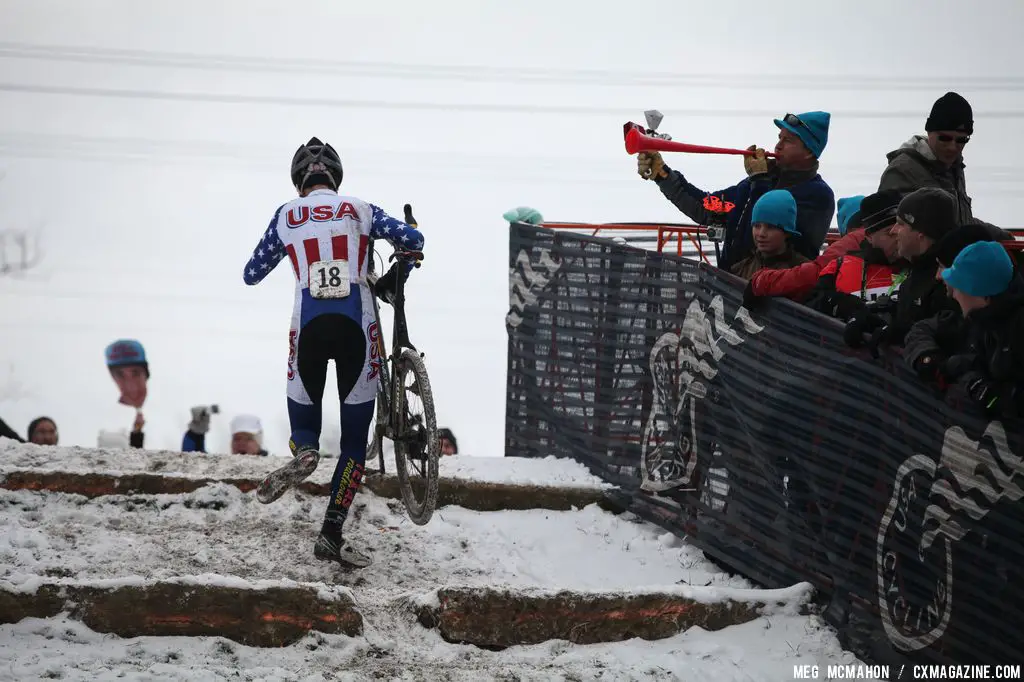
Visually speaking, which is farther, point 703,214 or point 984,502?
point 703,214

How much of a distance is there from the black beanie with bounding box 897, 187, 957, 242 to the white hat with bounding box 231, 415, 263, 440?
7569 mm

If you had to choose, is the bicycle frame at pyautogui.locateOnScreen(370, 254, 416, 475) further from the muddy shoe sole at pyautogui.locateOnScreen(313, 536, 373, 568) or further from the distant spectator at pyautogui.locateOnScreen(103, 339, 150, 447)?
the distant spectator at pyautogui.locateOnScreen(103, 339, 150, 447)

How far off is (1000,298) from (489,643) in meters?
2.67

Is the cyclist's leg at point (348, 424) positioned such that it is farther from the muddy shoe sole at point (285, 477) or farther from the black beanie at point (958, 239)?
the black beanie at point (958, 239)

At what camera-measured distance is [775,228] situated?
279 inches

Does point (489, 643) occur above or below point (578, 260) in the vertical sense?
below

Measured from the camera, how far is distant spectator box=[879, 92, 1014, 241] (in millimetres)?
7039

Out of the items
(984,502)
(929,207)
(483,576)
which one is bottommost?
(483,576)

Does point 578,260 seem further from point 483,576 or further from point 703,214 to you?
point 483,576

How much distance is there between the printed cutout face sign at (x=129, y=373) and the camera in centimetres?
1079

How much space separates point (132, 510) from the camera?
299 inches

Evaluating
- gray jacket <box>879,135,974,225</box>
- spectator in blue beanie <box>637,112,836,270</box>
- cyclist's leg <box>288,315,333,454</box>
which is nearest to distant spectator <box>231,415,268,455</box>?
cyclist's leg <box>288,315,333,454</box>

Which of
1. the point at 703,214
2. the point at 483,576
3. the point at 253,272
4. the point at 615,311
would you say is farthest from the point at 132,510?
the point at 703,214

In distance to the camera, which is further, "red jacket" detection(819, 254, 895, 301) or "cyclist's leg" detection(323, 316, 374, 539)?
"cyclist's leg" detection(323, 316, 374, 539)
